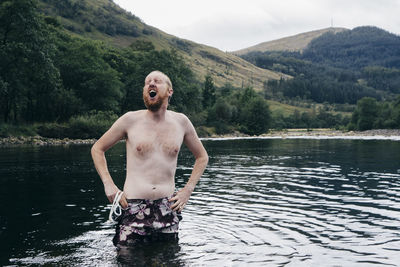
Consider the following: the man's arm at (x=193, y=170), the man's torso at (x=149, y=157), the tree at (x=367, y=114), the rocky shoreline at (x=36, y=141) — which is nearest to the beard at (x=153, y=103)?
the man's torso at (x=149, y=157)

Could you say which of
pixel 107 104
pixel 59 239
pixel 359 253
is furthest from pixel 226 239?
pixel 107 104

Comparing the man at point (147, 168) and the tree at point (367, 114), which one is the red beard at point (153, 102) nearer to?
the man at point (147, 168)

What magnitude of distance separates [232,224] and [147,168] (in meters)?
4.79

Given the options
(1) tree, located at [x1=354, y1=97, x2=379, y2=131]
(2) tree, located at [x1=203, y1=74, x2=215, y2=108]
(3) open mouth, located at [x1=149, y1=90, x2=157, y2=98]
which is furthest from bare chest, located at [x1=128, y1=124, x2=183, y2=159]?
(1) tree, located at [x1=354, y1=97, x2=379, y2=131]

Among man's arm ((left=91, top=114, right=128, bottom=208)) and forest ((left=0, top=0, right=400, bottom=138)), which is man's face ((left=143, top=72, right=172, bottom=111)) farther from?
forest ((left=0, top=0, right=400, bottom=138))

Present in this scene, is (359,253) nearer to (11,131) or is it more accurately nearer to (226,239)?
(226,239)

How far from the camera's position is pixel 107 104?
264ft

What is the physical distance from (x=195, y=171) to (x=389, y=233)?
17.8 ft

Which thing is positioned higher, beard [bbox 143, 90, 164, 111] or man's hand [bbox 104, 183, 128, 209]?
beard [bbox 143, 90, 164, 111]

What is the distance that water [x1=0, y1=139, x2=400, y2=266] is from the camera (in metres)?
7.19

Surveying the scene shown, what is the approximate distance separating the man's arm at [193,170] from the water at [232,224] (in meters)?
0.79

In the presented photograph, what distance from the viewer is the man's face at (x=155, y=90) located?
585cm

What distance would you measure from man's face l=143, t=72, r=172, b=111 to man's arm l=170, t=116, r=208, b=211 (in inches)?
24.4

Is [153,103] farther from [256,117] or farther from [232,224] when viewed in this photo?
[256,117]
